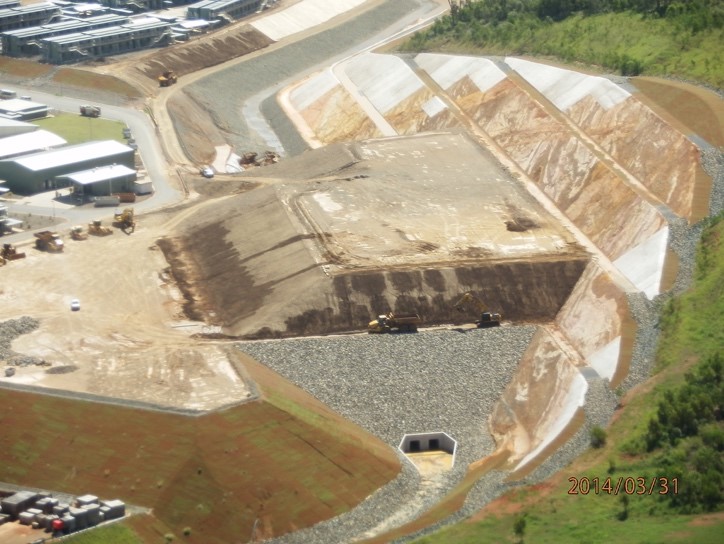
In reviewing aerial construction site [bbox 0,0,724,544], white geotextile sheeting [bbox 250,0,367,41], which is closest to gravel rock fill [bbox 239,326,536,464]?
aerial construction site [bbox 0,0,724,544]

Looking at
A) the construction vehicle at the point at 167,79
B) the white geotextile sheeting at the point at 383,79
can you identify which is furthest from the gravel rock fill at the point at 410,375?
the construction vehicle at the point at 167,79

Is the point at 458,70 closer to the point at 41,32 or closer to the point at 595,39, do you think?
the point at 595,39

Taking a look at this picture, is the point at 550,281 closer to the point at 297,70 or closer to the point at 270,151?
the point at 270,151

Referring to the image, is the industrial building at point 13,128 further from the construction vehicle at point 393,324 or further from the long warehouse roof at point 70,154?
the construction vehicle at point 393,324

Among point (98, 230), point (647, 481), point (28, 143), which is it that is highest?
point (28, 143)

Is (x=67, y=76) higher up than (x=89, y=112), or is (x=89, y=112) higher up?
(x=67, y=76)

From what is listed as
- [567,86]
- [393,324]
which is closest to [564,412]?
[393,324]
